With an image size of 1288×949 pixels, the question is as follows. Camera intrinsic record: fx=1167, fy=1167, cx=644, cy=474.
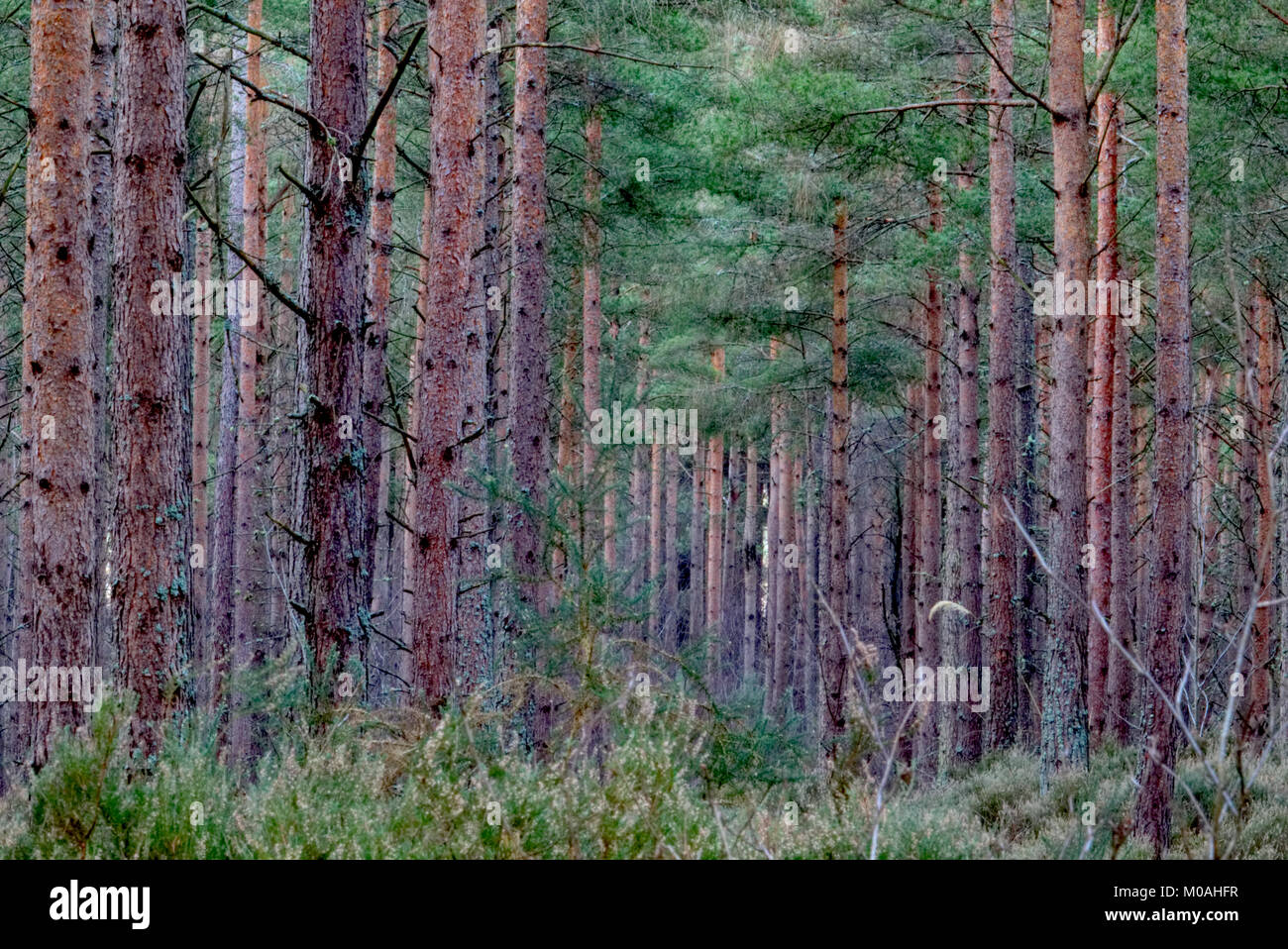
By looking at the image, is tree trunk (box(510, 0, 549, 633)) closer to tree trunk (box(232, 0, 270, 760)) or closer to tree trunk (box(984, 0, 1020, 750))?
tree trunk (box(232, 0, 270, 760))

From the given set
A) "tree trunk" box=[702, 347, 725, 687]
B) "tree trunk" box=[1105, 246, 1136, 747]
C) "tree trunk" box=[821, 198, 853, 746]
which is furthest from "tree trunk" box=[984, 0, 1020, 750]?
"tree trunk" box=[702, 347, 725, 687]

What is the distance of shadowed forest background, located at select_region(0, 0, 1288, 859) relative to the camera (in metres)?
4.84

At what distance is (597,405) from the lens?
18.7 m

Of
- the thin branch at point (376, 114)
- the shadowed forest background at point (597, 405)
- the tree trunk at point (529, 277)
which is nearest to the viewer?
the shadowed forest background at point (597, 405)

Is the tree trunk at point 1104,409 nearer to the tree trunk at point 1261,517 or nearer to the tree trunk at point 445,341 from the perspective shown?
the tree trunk at point 1261,517

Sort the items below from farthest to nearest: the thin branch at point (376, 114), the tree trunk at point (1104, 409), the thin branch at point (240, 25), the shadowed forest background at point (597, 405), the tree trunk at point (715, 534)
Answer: the tree trunk at point (715, 534), the tree trunk at point (1104, 409), the thin branch at point (240, 25), the thin branch at point (376, 114), the shadowed forest background at point (597, 405)

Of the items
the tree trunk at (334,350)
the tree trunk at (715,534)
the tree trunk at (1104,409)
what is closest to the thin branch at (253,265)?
→ the tree trunk at (334,350)

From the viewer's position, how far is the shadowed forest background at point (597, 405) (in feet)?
15.9

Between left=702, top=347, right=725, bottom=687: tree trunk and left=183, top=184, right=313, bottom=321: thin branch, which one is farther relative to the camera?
left=702, top=347, right=725, bottom=687: tree trunk

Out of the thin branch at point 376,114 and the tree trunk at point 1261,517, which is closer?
the thin branch at point 376,114

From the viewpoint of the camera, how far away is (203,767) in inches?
192

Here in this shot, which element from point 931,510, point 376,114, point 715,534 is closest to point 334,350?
point 376,114

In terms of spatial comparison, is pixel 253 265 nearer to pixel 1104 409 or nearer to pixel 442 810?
pixel 442 810

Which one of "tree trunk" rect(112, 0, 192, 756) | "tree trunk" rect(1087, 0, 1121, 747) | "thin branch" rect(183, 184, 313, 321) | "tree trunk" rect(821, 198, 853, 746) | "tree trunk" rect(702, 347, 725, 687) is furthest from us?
"tree trunk" rect(702, 347, 725, 687)
